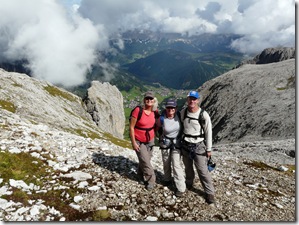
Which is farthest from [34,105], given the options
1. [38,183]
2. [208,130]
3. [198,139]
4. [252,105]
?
[252,105]

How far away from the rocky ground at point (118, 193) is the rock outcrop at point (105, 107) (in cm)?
11130

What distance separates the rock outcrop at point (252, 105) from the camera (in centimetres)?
8019

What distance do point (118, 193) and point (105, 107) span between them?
129m

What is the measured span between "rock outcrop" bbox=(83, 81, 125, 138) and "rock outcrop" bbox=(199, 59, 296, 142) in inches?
2143

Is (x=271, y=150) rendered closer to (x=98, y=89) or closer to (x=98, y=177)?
(x=98, y=177)

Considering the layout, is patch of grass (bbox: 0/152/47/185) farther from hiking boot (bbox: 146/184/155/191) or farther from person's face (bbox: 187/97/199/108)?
person's face (bbox: 187/97/199/108)

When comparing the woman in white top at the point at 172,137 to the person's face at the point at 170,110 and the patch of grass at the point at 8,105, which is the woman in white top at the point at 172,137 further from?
the patch of grass at the point at 8,105

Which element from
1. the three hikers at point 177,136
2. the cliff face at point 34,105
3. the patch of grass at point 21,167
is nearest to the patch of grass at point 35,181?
the patch of grass at point 21,167

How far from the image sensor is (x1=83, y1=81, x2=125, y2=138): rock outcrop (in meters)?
130

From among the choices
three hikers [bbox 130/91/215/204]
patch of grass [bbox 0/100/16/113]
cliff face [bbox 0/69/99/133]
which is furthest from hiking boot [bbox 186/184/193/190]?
patch of grass [bbox 0/100/16/113]

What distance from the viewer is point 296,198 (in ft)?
46.2

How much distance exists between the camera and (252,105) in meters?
109

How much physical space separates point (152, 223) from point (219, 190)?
5025mm

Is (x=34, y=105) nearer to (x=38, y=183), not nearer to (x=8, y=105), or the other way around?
(x=8, y=105)
